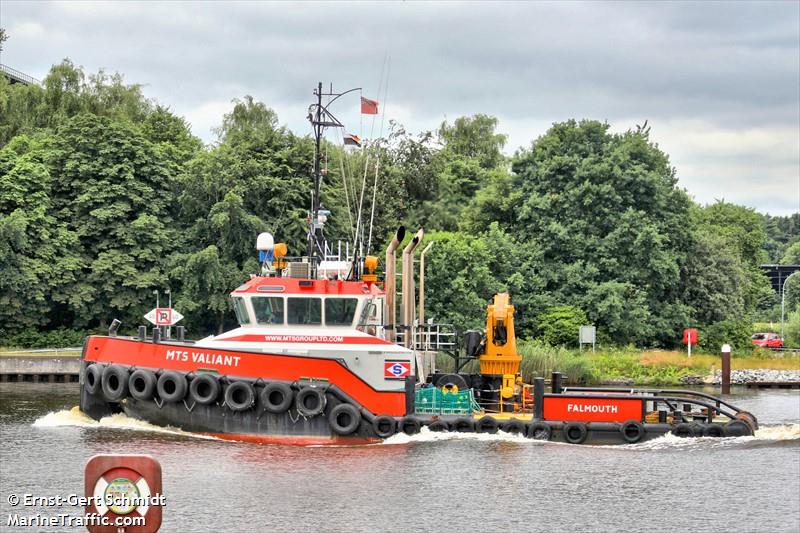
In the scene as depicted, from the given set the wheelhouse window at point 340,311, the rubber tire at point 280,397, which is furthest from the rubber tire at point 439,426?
the rubber tire at point 280,397

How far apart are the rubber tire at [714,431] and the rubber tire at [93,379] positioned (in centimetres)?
1172

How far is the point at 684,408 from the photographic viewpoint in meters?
22.4

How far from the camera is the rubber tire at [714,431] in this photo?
21.3 meters

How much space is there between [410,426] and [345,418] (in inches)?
49.4

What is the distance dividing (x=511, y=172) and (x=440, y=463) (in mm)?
31223

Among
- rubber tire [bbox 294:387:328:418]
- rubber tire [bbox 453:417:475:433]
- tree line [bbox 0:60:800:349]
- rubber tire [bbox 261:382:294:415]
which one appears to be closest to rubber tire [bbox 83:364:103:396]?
rubber tire [bbox 261:382:294:415]

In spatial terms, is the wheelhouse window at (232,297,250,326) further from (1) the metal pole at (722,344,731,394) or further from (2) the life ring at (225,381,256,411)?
(1) the metal pole at (722,344,731,394)

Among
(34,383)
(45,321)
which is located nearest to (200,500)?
(34,383)

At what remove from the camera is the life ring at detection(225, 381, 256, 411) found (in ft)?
67.8

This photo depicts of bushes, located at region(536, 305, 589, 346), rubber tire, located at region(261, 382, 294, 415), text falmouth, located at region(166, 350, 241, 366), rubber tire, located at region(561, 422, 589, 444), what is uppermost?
bushes, located at region(536, 305, 589, 346)

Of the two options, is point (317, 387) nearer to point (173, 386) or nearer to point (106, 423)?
point (173, 386)

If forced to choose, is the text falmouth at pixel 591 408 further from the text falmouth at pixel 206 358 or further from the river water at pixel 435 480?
the text falmouth at pixel 206 358

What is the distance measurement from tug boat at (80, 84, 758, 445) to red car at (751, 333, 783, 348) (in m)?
34.1

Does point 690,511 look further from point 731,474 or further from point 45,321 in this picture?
point 45,321
